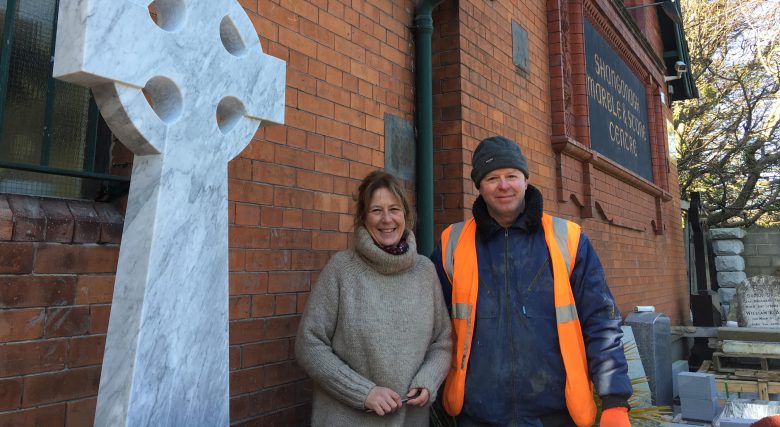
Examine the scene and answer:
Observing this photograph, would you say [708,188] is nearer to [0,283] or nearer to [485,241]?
[485,241]

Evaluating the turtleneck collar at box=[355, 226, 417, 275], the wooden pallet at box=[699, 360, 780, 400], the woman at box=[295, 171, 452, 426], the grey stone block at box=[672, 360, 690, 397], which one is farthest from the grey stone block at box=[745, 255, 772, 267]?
the turtleneck collar at box=[355, 226, 417, 275]

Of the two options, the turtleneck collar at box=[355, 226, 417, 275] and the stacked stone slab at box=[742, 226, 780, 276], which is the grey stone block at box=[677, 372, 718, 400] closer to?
the turtleneck collar at box=[355, 226, 417, 275]

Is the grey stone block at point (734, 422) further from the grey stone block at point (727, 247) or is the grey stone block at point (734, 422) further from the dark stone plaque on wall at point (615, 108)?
the grey stone block at point (727, 247)

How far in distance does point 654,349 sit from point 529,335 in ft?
14.4

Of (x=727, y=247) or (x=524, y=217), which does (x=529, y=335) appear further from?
(x=727, y=247)

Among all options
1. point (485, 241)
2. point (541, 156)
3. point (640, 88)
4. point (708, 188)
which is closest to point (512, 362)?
point (485, 241)

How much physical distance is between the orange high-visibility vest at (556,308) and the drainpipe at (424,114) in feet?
3.79

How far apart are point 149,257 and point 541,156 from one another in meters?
4.11

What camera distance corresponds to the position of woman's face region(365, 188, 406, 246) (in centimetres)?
211

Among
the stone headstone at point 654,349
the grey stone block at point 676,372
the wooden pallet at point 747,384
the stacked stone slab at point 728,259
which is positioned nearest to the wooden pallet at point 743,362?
the wooden pallet at point 747,384

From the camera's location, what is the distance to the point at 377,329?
79.3 inches

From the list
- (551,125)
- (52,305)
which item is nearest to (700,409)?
(551,125)

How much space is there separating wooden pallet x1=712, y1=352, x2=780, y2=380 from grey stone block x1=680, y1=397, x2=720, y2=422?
1.51m

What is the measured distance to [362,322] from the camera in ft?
6.58
